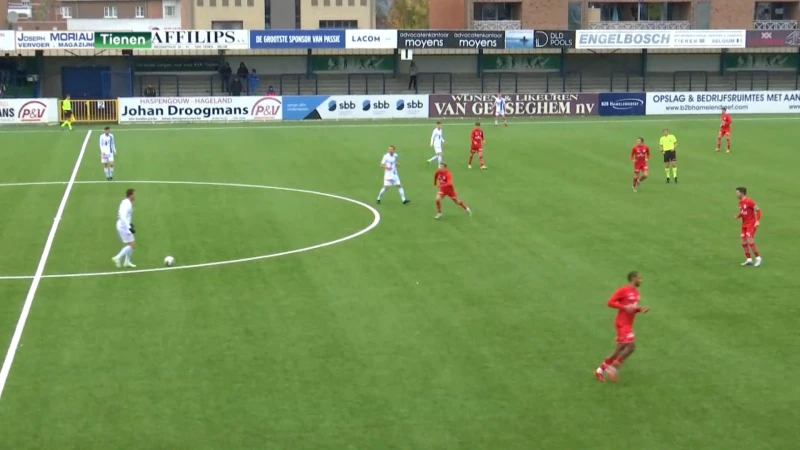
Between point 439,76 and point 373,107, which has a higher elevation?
point 439,76

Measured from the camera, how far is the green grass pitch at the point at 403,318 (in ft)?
47.6

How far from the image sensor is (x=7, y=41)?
69.2 meters

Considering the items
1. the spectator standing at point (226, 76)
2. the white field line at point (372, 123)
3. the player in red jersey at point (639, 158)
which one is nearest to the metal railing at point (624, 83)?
the white field line at point (372, 123)

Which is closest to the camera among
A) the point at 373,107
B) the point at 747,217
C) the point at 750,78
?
the point at 747,217

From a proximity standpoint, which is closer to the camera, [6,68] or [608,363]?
[608,363]

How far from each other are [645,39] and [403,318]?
6106cm

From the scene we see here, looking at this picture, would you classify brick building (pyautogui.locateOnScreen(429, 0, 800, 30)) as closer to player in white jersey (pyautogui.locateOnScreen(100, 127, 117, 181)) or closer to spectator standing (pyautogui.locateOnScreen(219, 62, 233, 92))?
spectator standing (pyautogui.locateOnScreen(219, 62, 233, 92))

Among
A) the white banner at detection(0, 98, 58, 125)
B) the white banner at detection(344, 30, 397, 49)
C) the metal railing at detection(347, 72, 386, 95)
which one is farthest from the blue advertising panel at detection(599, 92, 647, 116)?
the white banner at detection(0, 98, 58, 125)

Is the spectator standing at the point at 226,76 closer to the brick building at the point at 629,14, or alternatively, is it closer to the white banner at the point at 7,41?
the white banner at the point at 7,41

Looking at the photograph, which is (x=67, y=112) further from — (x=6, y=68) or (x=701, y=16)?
(x=701, y=16)

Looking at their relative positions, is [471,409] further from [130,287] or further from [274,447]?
[130,287]

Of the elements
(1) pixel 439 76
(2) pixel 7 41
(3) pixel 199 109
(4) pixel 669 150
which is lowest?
(4) pixel 669 150

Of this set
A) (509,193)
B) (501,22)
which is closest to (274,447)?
(509,193)

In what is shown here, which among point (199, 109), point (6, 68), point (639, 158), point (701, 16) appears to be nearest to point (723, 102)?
point (701, 16)
